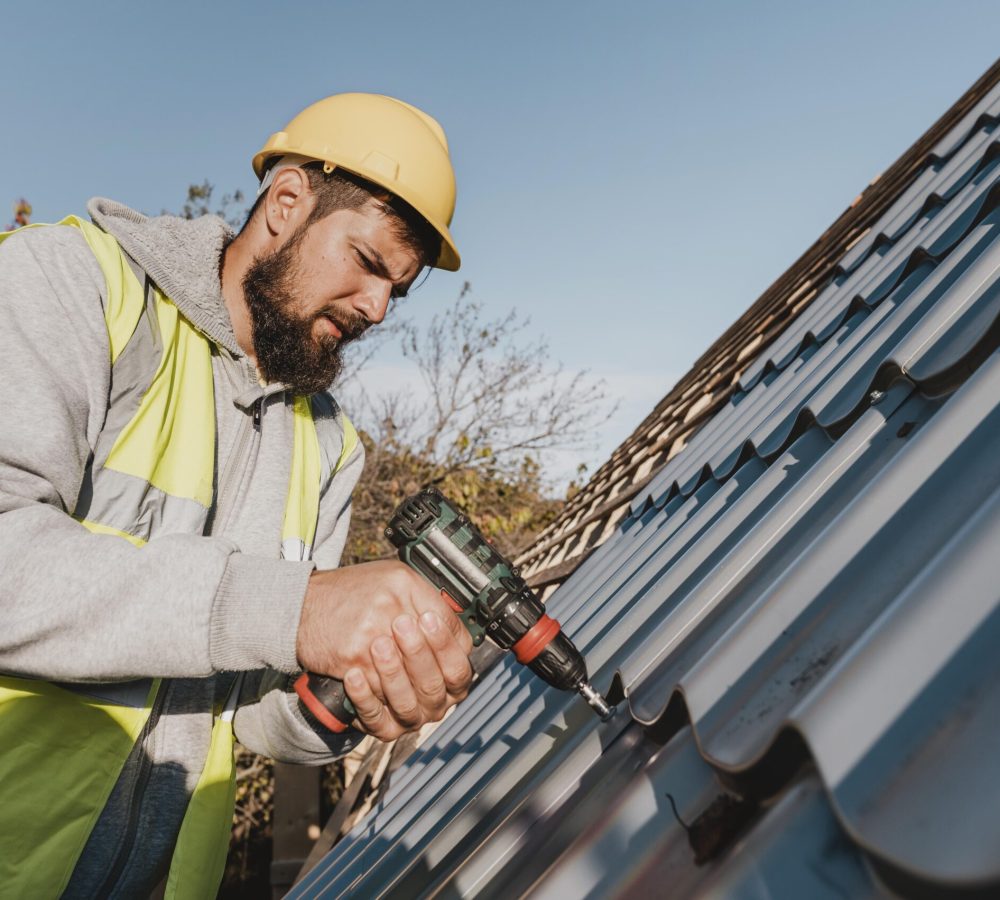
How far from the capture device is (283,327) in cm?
268

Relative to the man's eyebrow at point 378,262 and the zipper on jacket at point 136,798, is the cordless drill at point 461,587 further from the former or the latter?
the man's eyebrow at point 378,262

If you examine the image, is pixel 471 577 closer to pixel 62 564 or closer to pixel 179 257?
pixel 62 564

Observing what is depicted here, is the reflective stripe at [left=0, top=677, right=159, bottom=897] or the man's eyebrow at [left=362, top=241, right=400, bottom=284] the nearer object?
the reflective stripe at [left=0, top=677, right=159, bottom=897]

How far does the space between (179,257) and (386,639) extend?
1.34 meters

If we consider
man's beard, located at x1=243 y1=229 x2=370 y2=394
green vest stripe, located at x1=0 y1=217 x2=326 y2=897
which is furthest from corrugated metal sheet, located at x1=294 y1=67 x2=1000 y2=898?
man's beard, located at x1=243 y1=229 x2=370 y2=394

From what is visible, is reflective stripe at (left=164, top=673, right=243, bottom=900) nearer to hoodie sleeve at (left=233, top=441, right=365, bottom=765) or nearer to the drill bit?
hoodie sleeve at (left=233, top=441, right=365, bottom=765)

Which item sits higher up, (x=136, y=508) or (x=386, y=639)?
(x=386, y=639)

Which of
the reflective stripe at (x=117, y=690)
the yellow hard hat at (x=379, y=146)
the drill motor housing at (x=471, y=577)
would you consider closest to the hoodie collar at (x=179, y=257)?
the yellow hard hat at (x=379, y=146)

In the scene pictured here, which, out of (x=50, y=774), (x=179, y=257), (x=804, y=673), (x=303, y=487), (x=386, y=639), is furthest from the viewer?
(x=303, y=487)

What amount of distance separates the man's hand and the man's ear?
1.64m

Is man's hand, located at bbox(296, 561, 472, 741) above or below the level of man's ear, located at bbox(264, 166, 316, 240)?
below

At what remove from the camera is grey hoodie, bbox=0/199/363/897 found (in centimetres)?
151

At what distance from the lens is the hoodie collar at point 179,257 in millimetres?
2150

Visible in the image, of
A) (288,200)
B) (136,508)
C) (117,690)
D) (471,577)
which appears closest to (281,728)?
(117,690)
